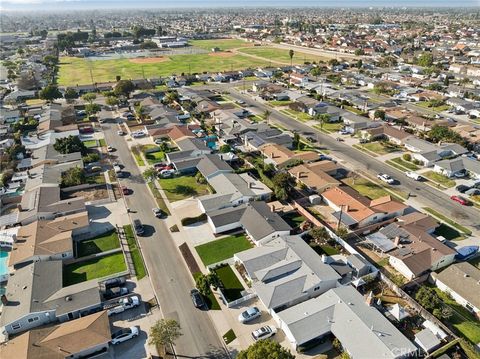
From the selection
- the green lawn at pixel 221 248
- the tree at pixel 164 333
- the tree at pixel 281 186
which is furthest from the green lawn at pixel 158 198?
the tree at pixel 164 333

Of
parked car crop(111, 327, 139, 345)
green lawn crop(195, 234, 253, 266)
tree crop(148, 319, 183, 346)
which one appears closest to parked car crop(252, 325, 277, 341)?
tree crop(148, 319, 183, 346)

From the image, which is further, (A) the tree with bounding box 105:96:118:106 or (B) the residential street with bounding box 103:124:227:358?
(A) the tree with bounding box 105:96:118:106

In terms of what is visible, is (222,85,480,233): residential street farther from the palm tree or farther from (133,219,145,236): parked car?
(133,219,145,236): parked car

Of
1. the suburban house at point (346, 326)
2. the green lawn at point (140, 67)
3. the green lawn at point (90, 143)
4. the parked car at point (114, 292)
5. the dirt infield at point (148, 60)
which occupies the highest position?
the dirt infield at point (148, 60)

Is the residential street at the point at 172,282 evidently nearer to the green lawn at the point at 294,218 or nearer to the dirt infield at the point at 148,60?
the green lawn at the point at 294,218

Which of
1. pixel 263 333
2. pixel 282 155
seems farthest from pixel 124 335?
pixel 282 155

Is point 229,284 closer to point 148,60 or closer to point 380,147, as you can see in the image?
point 380,147
